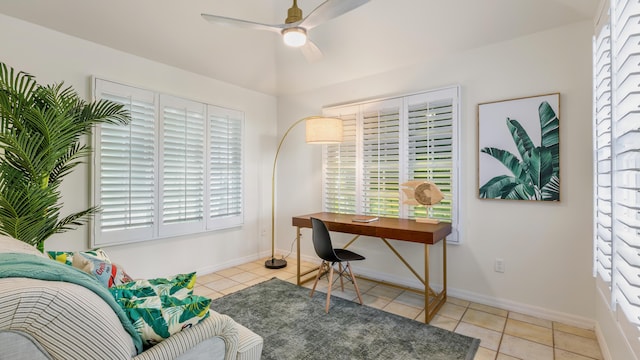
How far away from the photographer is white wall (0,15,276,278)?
8.54ft

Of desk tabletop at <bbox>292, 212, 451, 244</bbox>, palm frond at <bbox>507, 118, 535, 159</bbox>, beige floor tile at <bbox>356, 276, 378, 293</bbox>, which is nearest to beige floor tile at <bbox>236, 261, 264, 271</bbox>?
desk tabletop at <bbox>292, 212, 451, 244</bbox>

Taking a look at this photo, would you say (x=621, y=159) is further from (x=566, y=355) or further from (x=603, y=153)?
(x=566, y=355)

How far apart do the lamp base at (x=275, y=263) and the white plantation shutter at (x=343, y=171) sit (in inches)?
39.2

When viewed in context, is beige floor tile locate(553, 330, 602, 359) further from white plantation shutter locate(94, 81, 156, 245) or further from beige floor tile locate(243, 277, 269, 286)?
white plantation shutter locate(94, 81, 156, 245)

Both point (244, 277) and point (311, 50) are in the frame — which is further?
point (244, 277)

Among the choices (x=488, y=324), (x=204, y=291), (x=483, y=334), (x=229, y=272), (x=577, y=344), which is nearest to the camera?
(x=577, y=344)

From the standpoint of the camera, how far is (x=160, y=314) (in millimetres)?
1139

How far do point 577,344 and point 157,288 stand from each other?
115 inches

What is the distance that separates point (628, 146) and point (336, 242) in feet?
10.1

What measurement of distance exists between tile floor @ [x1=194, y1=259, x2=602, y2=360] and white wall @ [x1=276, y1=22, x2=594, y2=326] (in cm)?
17

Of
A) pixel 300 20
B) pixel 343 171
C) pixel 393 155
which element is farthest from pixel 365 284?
pixel 300 20

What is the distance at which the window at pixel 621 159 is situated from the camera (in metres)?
1.29

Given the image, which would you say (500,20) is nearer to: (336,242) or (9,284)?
(336,242)

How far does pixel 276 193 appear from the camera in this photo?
4.72 m
